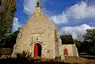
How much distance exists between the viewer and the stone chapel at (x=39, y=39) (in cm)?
3003

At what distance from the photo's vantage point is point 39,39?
101 feet

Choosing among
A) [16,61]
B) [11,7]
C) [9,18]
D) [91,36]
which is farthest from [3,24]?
[91,36]

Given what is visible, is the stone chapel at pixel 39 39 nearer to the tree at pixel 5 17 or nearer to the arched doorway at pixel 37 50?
the arched doorway at pixel 37 50

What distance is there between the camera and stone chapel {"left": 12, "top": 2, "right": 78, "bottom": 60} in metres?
30.0

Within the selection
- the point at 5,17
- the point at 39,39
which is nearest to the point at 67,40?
the point at 39,39

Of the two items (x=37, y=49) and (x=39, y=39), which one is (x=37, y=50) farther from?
(x=39, y=39)

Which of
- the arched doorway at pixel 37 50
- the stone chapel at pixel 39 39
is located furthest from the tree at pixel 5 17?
the arched doorway at pixel 37 50

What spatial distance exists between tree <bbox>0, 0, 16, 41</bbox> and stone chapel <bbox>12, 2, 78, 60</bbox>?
2.51 metres

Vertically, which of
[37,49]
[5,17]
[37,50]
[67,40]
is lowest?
[37,50]

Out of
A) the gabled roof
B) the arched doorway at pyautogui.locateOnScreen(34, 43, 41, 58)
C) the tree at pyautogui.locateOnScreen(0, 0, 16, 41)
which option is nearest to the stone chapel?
the arched doorway at pyautogui.locateOnScreen(34, 43, 41, 58)

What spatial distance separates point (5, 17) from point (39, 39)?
7.10 meters

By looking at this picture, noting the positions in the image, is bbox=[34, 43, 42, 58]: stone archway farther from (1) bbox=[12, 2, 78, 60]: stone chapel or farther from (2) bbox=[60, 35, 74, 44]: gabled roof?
(2) bbox=[60, 35, 74, 44]: gabled roof

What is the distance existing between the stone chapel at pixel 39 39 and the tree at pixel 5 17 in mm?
2507

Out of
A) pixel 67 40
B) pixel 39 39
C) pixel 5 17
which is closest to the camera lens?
pixel 5 17
